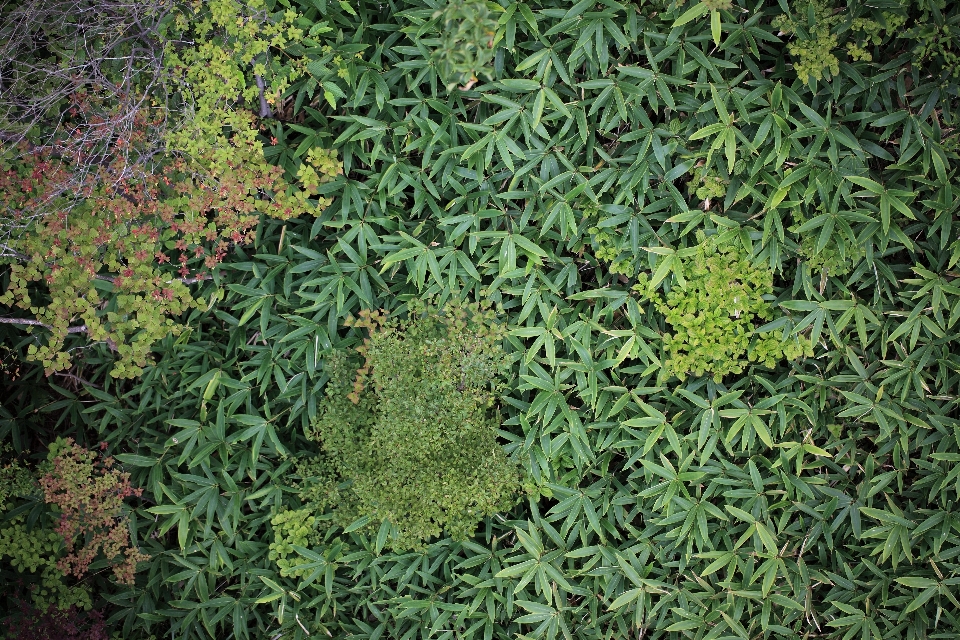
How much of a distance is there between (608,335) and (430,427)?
0.72 metres

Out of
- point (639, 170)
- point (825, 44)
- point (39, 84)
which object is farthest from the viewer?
point (39, 84)

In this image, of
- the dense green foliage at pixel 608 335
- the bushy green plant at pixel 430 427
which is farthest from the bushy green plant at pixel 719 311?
the bushy green plant at pixel 430 427

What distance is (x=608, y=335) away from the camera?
2654 millimetres

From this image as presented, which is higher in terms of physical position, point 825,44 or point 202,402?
point 825,44

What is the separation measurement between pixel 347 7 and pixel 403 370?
4.25 feet

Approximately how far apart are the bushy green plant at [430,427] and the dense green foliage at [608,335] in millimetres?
14

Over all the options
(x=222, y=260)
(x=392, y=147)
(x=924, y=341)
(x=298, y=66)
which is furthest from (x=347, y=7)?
(x=924, y=341)

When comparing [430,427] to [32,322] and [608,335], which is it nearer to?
[608,335]

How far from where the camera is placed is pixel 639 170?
2.54 meters

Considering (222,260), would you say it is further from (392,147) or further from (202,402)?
(392,147)

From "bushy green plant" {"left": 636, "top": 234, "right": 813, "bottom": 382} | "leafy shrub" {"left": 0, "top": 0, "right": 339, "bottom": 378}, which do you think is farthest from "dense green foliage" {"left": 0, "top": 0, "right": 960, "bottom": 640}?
"leafy shrub" {"left": 0, "top": 0, "right": 339, "bottom": 378}

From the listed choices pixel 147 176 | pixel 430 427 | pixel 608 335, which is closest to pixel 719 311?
pixel 608 335

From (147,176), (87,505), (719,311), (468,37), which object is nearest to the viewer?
(468,37)

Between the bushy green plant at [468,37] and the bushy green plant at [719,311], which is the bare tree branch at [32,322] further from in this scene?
the bushy green plant at [719,311]
